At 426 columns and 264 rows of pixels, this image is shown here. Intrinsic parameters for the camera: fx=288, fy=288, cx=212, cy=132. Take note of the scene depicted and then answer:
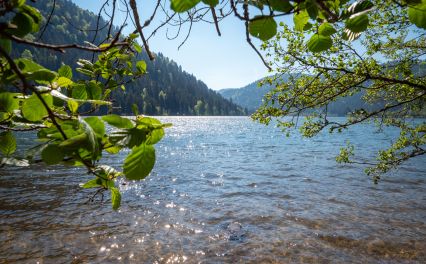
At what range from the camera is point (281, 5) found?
41.9 inches

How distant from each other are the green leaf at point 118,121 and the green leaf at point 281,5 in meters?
0.67

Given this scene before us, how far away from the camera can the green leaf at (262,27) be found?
1121 millimetres

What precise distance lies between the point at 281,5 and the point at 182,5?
0.37 meters

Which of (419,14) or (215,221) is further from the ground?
(419,14)

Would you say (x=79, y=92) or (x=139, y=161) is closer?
(x=139, y=161)

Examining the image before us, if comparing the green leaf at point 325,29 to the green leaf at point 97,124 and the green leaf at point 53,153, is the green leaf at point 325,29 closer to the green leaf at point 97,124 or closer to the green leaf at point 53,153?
the green leaf at point 97,124

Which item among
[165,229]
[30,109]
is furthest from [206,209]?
[30,109]

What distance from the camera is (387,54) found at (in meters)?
9.93

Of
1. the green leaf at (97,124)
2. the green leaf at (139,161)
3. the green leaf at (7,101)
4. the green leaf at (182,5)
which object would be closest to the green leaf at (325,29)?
the green leaf at (182,5)

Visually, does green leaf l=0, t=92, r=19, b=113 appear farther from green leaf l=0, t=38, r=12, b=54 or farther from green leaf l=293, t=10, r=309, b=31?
green leaf l=293, t=10, r=309, b=31

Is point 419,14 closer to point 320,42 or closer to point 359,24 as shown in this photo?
point 359,24

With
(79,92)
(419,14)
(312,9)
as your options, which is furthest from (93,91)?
(419,14)

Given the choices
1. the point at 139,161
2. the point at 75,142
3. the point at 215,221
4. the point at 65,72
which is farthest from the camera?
the point at 215,221

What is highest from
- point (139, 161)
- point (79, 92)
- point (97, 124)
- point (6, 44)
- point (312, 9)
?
point (312, 9)
